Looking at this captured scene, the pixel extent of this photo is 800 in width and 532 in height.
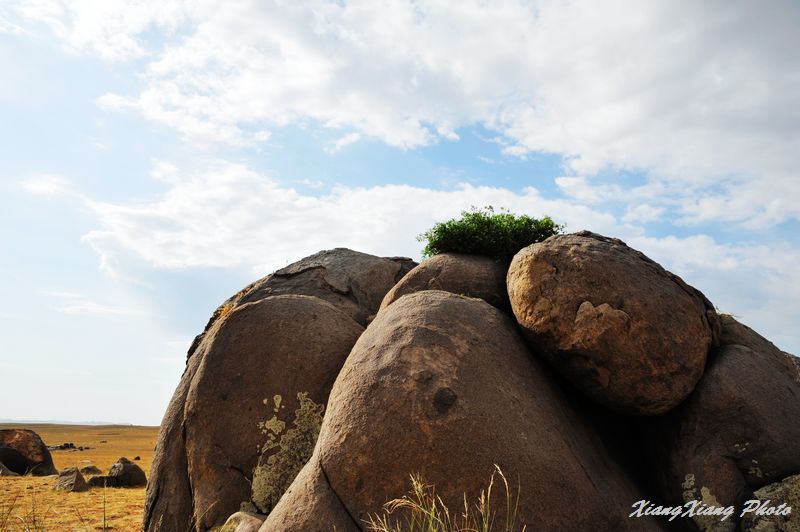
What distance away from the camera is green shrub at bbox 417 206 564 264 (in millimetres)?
10562

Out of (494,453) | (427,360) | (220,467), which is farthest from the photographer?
(220,467)

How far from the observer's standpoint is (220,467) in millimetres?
8867

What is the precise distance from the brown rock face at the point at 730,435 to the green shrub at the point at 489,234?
3323 millimetres

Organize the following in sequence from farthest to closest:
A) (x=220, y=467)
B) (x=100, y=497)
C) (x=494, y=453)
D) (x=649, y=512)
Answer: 1. (x=100, y=497)
2. (x=220, y=467)
3. (x=649, y=512)
4. (x=494, y=453)

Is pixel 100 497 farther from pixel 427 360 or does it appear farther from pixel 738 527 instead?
pixel 738 527

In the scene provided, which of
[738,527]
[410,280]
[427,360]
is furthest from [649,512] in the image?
[410,280]

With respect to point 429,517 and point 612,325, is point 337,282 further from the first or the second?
point 429,517

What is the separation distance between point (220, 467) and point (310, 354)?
77.1 inches

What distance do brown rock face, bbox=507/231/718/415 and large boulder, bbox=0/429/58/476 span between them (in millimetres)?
21278

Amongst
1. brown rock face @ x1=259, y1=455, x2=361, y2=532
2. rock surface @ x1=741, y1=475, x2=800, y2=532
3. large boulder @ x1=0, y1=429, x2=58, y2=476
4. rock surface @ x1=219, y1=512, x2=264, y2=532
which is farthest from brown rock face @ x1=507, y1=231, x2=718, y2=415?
large boulder @ x1=0, y1=429, x2=58, y2=476

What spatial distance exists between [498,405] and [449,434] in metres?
0.75

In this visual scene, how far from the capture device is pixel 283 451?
345 inches

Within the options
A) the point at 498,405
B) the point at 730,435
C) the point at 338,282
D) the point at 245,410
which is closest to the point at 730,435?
the point at 730,435

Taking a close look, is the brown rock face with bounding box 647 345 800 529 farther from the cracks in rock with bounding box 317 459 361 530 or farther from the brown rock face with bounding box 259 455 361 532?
the brown rock face with bounding box 259 455 361 532
